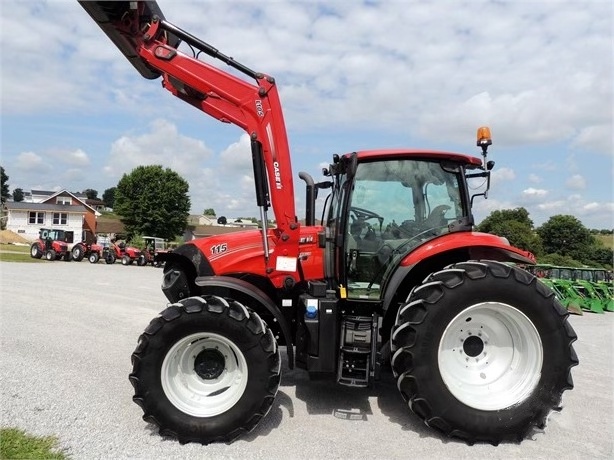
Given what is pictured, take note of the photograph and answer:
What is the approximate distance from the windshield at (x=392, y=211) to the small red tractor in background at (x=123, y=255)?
25361 mm

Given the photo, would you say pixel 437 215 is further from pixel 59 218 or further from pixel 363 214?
pixel 59 218

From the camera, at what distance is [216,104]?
4.76 meters

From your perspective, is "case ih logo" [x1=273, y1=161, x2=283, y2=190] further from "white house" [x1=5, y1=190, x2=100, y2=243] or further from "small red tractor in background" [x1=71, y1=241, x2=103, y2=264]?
"white house" [x1=5, y1=190, x2=100, y2=243]

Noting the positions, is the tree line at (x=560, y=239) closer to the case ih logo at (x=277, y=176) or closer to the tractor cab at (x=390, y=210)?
the tractor cab at (x=390, y=210)

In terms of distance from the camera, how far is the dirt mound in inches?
1886

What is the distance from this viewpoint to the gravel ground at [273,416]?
3877 mm

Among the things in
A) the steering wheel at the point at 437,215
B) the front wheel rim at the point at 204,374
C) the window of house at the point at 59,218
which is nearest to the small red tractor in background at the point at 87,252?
the front wheel rim at the point at 204,374

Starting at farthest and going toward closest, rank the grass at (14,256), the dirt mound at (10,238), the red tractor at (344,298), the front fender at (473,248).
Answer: the dirt mound at (10,238), the grass at (14,256), the front fender at (473,248), the red tractor at (344,298)

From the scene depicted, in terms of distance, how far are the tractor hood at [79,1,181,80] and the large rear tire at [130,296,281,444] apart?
2.54 m

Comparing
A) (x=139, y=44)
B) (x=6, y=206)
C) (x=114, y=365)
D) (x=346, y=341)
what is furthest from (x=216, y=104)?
(x=6, y=206)

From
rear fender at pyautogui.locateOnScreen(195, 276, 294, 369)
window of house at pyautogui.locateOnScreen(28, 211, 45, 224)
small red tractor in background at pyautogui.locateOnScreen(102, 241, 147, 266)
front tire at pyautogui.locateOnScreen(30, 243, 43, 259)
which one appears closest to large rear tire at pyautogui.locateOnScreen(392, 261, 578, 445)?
rear fender at pyautogui.locateOnScreen(195, 276, 294, 369)

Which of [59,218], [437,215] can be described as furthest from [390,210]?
[59,218]

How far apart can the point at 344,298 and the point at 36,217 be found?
58171mm

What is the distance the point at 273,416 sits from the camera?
14.8 ft
